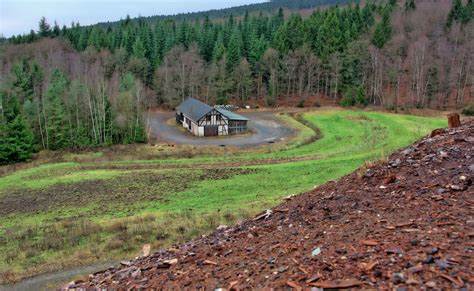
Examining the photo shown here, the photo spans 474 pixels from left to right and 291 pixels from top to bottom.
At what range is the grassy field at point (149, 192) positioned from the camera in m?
19.7

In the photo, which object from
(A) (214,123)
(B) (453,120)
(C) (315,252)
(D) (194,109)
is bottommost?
(A) (214,123)

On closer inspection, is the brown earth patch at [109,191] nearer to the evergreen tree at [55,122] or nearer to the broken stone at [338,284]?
the evergreen tree at [55,122]

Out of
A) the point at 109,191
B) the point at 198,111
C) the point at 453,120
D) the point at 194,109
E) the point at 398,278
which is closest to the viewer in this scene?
the point at 398,278

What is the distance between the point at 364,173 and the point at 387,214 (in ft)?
8.94

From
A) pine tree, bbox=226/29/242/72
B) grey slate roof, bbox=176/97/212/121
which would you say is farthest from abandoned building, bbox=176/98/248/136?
pine tree, bbox=226/29/242/72

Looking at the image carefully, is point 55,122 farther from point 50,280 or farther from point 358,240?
point 358,240

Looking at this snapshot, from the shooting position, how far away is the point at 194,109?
54000mm

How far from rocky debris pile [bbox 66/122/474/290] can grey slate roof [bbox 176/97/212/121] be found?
39.7 metres

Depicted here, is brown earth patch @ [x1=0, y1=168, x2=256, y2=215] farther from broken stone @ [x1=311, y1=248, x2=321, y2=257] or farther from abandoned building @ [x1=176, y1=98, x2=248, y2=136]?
broken stone @ [x1=311, y1=248, x2=321, y2=257]

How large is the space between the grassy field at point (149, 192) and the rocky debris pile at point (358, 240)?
3.84 meters

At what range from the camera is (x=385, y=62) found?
67.2m

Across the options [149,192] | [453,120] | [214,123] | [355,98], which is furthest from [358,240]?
[355,98]

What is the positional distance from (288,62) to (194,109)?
74.2 ft

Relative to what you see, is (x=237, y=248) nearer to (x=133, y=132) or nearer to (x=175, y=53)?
(x=133, y=132)
